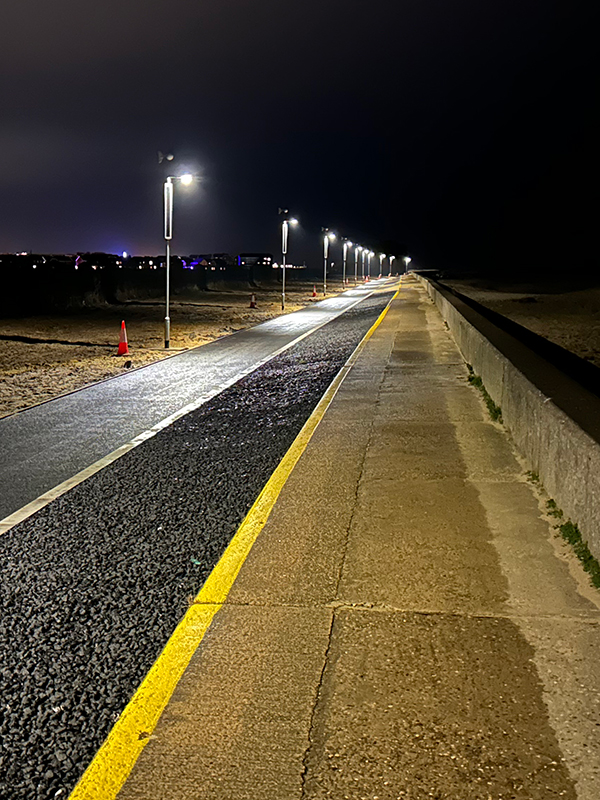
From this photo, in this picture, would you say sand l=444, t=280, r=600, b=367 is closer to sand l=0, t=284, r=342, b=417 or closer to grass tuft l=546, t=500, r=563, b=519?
sand l=0, t=284, r=342, b=417

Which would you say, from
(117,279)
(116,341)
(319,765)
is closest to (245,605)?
(319,765)

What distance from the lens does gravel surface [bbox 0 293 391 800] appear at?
3375mm

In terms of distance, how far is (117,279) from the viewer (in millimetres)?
45500

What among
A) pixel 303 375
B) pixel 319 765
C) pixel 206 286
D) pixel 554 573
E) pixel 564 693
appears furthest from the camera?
pixel 206 286

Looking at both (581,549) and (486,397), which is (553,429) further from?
(486,397)

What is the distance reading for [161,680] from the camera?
373cm

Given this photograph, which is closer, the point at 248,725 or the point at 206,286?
the point at 248,725

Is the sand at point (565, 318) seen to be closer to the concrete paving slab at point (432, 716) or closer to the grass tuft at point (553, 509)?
the grass tuft at point (553, 509)

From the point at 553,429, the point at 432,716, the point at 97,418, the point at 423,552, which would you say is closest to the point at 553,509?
the point at 553,429

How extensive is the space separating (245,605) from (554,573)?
6.34 ft

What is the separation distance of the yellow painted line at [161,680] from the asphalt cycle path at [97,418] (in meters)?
2.03

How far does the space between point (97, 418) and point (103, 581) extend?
6.05 meters

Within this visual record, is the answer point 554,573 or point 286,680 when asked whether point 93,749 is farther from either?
point 554,573

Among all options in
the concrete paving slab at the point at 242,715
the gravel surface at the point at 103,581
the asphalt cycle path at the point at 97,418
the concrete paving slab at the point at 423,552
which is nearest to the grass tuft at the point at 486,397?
the gravel surface at the point at 103,581
